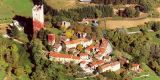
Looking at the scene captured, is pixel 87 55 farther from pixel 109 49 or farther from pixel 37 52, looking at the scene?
pixel 37 52

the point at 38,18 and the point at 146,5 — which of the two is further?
the point at 146,5

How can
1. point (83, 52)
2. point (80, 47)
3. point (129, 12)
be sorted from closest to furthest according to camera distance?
point (83, 52) → point (80, 47) → point (129, 12)

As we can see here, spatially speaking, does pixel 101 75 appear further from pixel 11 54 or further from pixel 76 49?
pixel 11 54

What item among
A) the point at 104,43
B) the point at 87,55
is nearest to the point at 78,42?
the point at 87,55

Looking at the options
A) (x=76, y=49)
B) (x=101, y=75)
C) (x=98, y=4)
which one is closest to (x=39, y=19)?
(x=76, y=49)

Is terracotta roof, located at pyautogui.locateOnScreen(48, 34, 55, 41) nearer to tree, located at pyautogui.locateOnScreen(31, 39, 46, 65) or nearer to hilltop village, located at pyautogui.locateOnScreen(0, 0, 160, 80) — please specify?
hilltop village, located at pyautogui.locateOnScreen(0, 0, 160, 80)

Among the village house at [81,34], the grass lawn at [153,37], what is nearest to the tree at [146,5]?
the grass lawn at [153,37]
